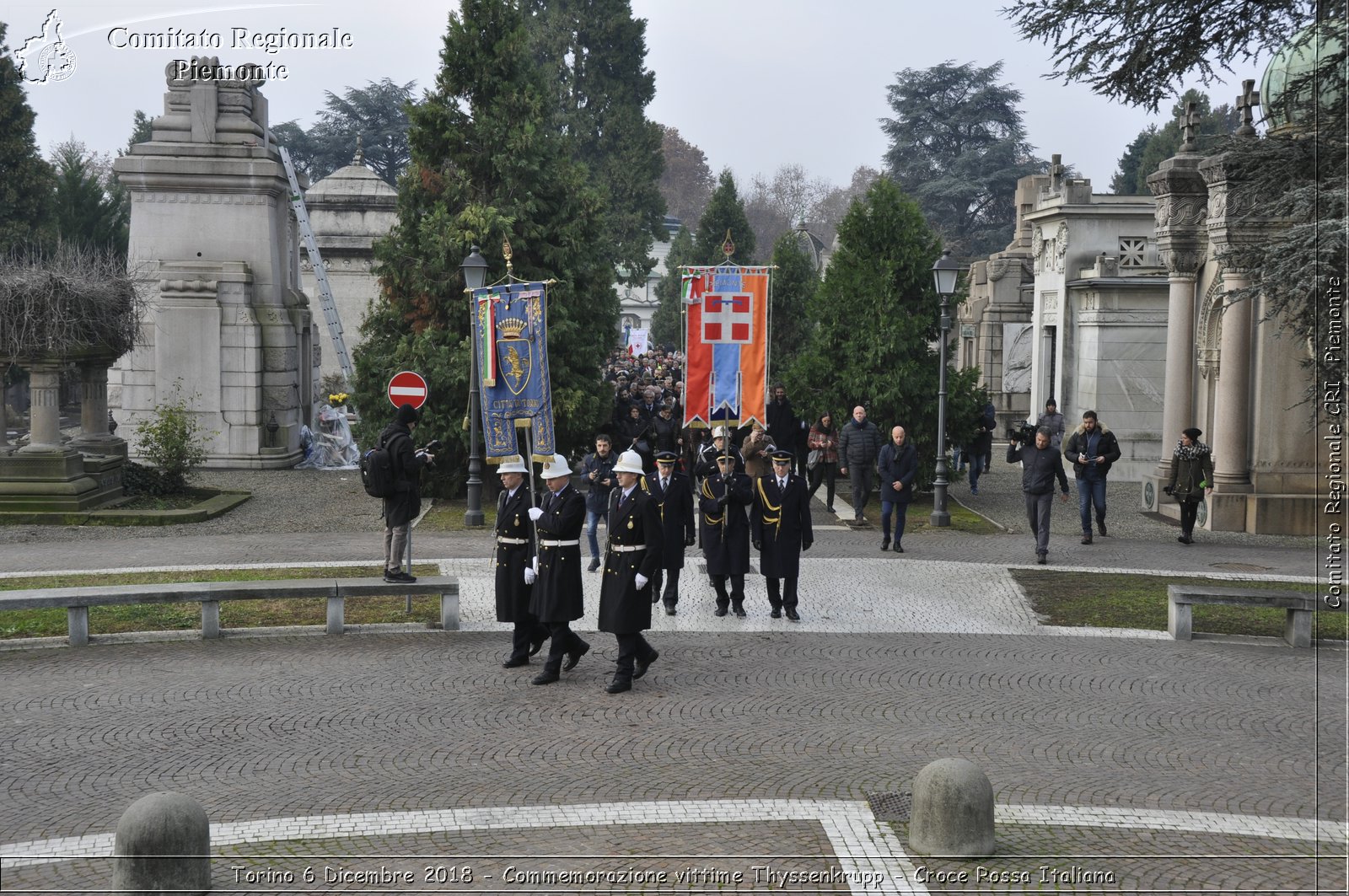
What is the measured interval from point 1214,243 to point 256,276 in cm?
1922

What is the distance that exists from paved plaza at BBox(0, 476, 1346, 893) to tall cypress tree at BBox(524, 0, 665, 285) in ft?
143

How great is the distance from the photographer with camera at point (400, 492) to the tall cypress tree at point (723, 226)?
40336 mm

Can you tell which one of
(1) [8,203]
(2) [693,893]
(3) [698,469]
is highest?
(1) [8,203]

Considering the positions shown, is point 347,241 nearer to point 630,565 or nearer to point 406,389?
point 406,389

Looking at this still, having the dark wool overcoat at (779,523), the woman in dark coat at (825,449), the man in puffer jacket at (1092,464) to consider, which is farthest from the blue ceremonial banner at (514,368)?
the man in puffer jacket at (1092,464)

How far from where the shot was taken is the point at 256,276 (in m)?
29.3

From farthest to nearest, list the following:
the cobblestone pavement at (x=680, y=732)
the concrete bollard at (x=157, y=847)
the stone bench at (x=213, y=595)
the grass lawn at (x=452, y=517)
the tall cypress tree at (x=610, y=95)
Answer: the tall cypress tree at (x=610, y=95), the grass lawn at (x=452, y=517), the stone bench at (x=213, y=595), the cobblestone pavement at (x=680, y=732), the concrete bollard at (x=157, y=847)

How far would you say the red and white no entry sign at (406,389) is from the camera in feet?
52.4

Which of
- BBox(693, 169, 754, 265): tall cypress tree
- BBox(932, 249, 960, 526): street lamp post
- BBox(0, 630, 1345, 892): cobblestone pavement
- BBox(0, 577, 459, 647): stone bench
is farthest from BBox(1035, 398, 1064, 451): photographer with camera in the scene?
BBox(693, 169, 754, 265): tall cypress tree

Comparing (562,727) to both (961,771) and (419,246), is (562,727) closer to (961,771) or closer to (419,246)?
(961,771)

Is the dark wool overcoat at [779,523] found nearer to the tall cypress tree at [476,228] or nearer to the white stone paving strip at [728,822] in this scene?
the white stone paving strip at [728,822]

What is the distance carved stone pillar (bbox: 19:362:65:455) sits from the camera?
21.3 m

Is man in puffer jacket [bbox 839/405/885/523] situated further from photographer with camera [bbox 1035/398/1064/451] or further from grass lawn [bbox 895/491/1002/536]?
photographer with camera [bbox 1035/398/1064/451]

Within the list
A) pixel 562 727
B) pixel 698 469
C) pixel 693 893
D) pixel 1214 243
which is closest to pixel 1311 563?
pixel 1214 243
